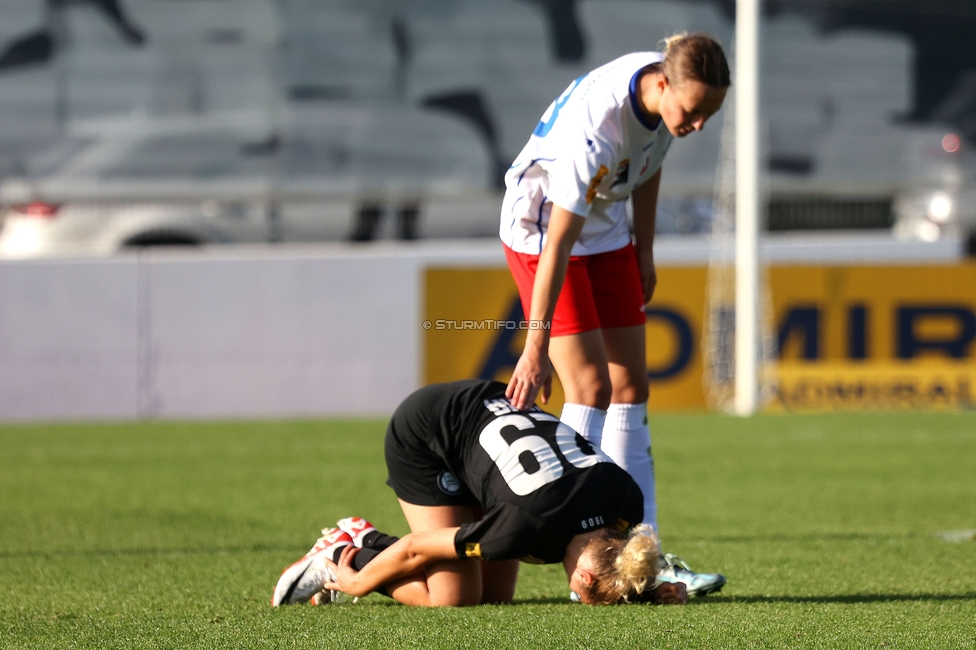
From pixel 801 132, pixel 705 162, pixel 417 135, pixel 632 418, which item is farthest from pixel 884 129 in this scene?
pixel 632 418

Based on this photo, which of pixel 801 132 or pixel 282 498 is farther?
pixel 801 132

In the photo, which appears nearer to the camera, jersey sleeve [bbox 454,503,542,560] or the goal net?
jersey sleeve [bbox 454,503,542,560]

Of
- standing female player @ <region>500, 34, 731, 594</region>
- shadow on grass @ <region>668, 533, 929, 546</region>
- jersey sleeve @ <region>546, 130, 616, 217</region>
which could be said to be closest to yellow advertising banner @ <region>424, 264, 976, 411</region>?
shadow on grass @ <region>668, 533, 929, 546</region>

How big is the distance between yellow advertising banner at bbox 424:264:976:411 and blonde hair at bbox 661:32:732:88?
7.82m

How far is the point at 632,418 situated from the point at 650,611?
29.0 inches

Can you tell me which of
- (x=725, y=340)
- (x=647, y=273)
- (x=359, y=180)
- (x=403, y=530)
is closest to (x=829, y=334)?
(x=725, y=340)

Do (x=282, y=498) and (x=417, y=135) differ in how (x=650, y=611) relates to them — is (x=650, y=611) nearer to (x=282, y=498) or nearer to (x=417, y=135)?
(x=282, y=498)

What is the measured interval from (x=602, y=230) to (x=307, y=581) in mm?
1358

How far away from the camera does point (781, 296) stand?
11797mm

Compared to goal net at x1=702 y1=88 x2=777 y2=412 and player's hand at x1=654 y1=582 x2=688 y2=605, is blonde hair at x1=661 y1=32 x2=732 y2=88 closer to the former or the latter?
player's hand at x1=654 y1=582 x2=688 y2=605

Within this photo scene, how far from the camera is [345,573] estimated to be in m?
3.72

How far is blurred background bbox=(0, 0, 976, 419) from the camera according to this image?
11422 mm

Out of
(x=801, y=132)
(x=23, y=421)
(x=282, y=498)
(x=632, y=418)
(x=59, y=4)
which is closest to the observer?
(x=632, y=418)

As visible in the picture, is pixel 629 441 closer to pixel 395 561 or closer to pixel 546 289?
pixel 546 289
